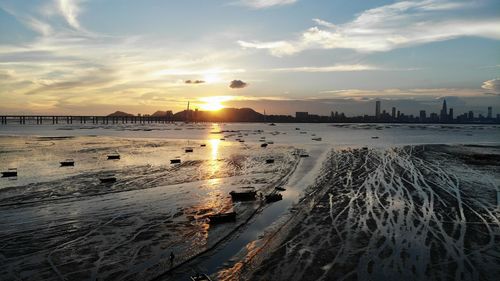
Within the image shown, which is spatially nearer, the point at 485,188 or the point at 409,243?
the point at 409,243

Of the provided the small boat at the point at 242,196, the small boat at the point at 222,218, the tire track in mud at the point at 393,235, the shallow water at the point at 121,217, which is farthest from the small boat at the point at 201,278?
the small boat at the point at 242,196

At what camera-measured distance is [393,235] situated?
18.5 metres

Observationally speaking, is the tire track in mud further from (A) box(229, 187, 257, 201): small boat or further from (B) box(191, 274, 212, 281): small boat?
(A) box(229, 187, 257, 201): small boat

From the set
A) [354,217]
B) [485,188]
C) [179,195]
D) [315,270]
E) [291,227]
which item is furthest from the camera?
[485,188]

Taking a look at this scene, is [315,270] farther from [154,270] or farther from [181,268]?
[154,270]

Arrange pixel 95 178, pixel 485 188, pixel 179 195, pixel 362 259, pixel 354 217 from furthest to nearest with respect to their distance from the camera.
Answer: pixel 95 178, pixel 485 188, pixel 179 195, pixel 354 217, pixel 362 259

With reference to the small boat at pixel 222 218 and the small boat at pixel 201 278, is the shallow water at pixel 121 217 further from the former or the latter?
the small boat at pixel 201 278

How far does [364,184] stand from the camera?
3192 cm

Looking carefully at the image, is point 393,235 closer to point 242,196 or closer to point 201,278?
point 201,278

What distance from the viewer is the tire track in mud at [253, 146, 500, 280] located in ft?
47.1

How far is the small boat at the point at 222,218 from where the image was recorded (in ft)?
67.3

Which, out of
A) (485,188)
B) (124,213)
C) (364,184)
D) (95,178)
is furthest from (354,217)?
(95,178)

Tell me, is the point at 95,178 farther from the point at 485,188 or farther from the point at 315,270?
the point at 485,188

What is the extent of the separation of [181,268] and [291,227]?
23.6 feet
